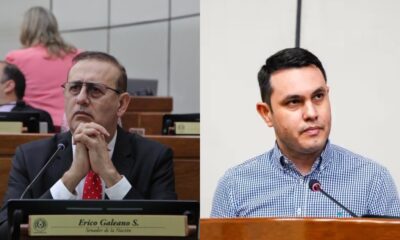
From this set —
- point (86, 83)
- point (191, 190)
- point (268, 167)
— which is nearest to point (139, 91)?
point (191, 190)

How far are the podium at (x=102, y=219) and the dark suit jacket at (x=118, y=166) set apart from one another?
935 mm

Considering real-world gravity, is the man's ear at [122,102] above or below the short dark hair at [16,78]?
below

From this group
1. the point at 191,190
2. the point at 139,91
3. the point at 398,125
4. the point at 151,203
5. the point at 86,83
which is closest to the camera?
the point at 151,203

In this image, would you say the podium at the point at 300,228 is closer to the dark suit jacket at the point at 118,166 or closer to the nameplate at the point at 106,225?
the nameplate at the point at 106,225

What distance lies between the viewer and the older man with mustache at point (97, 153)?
106 inches

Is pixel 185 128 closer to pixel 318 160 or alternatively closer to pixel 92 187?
pixel 92 187

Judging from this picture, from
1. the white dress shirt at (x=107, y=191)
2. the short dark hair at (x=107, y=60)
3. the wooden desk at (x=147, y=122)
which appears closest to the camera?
the white dress shirt at (x=107, y=191)

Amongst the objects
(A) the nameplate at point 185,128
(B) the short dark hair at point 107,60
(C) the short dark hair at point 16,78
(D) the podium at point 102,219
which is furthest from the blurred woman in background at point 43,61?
(D) the podium at point 102,219

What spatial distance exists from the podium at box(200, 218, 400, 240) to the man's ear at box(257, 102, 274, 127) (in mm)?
723

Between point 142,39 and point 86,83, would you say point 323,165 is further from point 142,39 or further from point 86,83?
point 142,39

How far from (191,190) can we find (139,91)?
4.47m

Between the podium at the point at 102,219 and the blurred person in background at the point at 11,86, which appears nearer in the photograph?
the podium at the point at 102,219

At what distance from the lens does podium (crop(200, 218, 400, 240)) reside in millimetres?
1635

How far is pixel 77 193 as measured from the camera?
272 centimetres
